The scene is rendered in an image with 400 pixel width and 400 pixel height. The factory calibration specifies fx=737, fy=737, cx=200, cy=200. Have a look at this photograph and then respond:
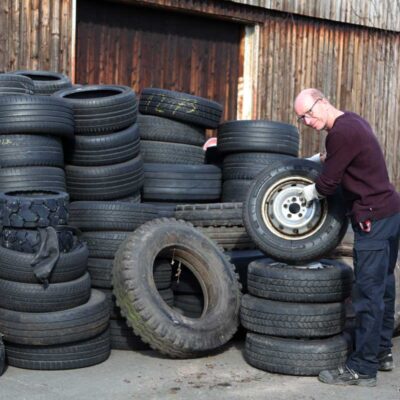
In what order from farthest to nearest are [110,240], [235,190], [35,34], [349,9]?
[349,9] → [35,34] → [235,190] → [110,240]

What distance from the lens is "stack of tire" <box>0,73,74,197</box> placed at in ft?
22.9

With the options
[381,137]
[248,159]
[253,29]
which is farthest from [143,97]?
[381,137]

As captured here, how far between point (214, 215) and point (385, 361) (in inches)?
91.7

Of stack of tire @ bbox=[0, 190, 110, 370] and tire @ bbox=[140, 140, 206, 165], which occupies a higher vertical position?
tire @ bbox=[140, 140, 206, 165]

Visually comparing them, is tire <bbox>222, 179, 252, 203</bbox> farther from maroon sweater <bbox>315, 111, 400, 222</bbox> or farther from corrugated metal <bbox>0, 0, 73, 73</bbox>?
corrugated metal <bbox>0, 0, 73, 73</bbox>

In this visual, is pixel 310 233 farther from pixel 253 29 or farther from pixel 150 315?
pixel 253 29

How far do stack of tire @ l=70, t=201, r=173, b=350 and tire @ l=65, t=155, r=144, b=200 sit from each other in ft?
1.43

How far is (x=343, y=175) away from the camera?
575 cm

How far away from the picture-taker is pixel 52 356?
5.95 metres

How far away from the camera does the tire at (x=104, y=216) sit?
688cm

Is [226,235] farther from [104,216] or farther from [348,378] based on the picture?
[348,378]

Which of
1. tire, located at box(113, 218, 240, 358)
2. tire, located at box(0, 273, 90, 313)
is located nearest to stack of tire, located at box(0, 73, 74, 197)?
tire, located at box(113, 218, 240, 358)

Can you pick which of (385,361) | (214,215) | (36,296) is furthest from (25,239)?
(385,361)

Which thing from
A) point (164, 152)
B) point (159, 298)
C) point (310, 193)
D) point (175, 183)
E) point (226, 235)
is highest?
point (164, 152)
